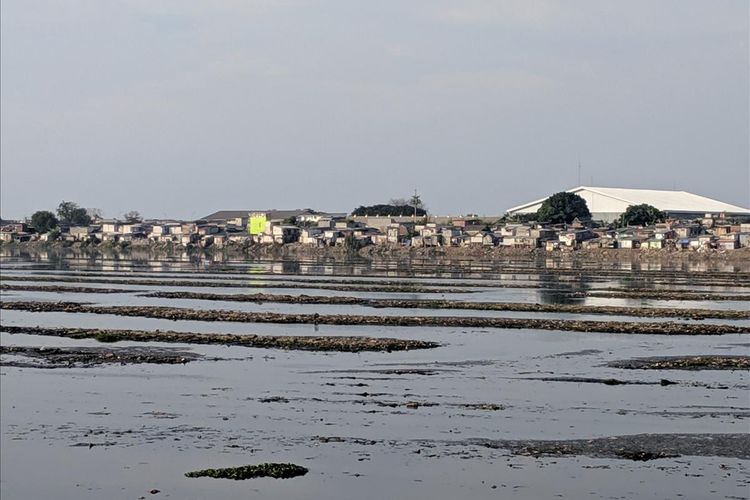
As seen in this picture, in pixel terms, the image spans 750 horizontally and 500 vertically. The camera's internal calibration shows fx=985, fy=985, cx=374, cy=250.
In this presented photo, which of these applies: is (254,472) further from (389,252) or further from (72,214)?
(72,214)

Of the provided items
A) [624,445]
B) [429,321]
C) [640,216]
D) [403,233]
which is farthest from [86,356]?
[640,216]

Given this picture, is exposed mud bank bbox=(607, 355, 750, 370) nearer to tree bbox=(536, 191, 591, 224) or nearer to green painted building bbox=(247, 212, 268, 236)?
tree bbox=(536, 191, 591, 224)

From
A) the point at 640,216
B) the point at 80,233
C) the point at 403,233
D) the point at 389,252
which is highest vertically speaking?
the point at 640,216

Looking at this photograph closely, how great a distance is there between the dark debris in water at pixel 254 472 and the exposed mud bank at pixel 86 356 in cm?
971

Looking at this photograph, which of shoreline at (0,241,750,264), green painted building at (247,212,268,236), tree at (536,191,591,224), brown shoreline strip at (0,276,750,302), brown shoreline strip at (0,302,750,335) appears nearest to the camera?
brown shoreline strip at (0,302,750,335)

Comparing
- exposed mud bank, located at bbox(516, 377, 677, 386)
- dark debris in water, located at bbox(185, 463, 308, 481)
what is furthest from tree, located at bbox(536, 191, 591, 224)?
dark debris in water, located at bbox(185, 463, 308, 481)

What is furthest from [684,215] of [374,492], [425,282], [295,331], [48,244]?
[374,492]

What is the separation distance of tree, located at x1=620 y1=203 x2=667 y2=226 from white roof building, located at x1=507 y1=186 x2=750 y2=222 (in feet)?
25.8

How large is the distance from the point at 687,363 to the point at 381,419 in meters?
9.52

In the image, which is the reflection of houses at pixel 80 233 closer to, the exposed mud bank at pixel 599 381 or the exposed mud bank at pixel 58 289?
the exposed mud bank at pixel 58 289

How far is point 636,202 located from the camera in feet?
394

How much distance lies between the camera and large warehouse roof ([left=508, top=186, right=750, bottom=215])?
11981cm

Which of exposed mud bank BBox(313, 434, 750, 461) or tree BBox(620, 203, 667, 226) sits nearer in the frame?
exposed mud bank BBox(313, 434, 750, 461)

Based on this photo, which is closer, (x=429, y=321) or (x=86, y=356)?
(x=86, y=356)
